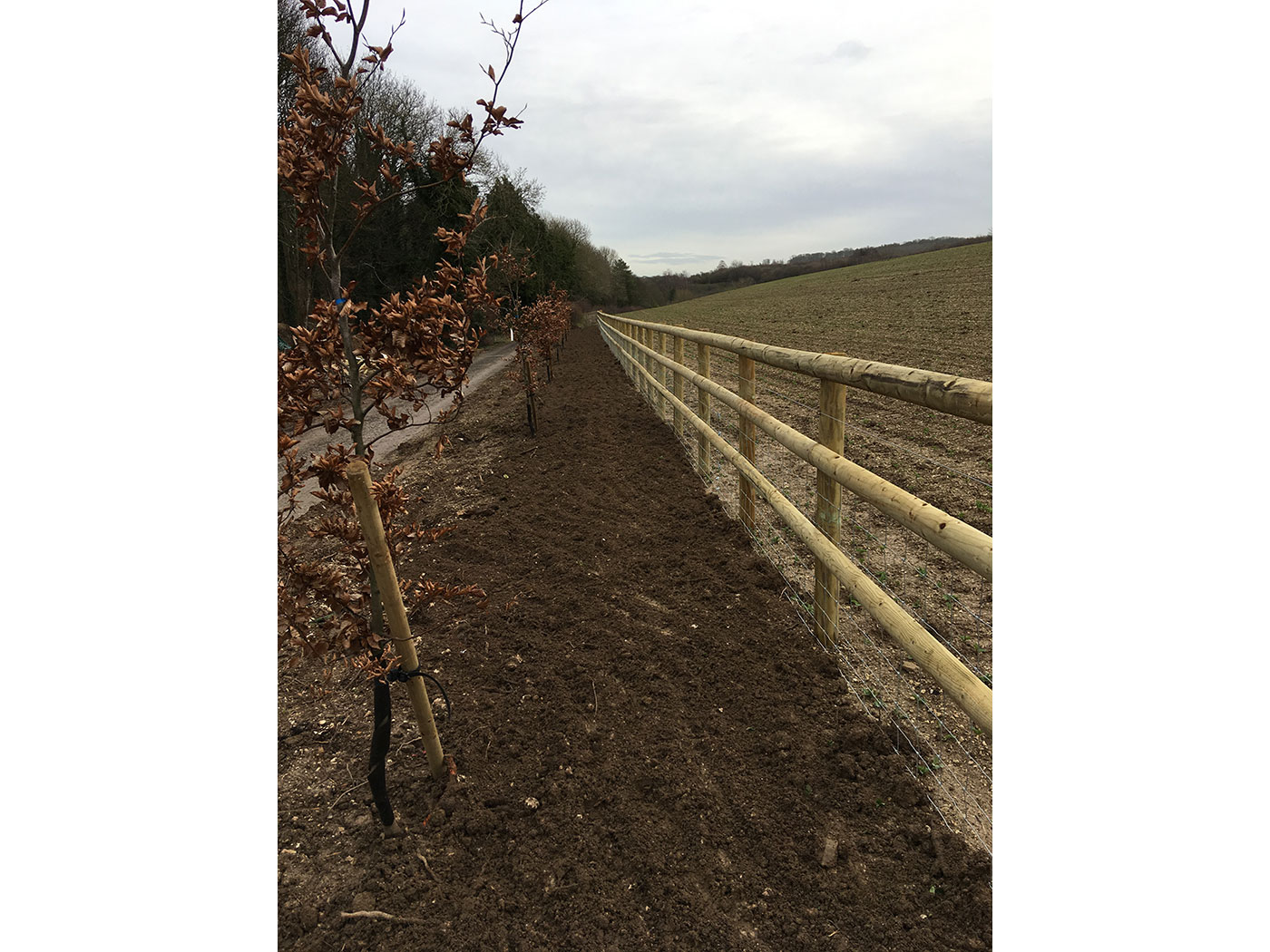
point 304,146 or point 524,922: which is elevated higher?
point 304,146

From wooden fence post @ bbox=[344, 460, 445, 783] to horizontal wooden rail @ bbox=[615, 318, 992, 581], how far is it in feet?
4.87

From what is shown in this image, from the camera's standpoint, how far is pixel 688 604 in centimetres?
340

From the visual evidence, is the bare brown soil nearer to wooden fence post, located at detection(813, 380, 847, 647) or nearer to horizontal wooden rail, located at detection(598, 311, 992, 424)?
wooden fence post, located at detection(813, 380, 847, 647)

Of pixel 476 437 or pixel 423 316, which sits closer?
pixel 423 316

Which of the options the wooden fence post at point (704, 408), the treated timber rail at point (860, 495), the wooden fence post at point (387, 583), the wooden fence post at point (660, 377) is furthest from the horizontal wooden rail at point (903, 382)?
the wooden fence post at point (660, 377)

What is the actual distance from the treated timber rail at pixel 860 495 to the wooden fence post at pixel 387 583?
149 cm

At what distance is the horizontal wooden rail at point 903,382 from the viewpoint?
5.46 ft

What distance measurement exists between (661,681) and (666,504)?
233cm

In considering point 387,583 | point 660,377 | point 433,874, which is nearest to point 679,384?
point 660,377

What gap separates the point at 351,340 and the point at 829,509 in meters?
1.95

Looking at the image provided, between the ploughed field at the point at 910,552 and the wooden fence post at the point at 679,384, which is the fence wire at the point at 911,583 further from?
the wooden fence post at the point at 679,384

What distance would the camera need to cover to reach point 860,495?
230cm

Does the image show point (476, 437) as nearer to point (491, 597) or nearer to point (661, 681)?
point (491, 597)

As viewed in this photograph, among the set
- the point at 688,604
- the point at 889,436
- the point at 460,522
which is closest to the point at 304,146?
the point at 688,604
